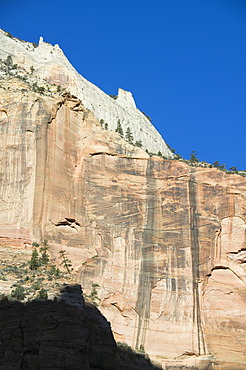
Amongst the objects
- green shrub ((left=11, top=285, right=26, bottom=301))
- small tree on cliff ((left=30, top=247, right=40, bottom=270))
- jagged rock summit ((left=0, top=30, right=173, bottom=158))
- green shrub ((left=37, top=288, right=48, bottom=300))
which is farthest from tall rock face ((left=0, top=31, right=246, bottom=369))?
green shrub ((left=37, top=288, right=48, bottom=300))

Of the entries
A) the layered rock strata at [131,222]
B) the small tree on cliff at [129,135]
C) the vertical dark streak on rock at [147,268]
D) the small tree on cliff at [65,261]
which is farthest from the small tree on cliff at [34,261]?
the small tree on cliff at [129,135]

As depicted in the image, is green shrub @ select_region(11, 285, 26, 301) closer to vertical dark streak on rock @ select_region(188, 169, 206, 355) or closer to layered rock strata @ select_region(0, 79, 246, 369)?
layered rock strata @ select_region(0, 79, 246, 369)

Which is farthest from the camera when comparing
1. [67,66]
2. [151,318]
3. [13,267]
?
[67,66]

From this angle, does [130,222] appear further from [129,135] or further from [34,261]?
[129,135]

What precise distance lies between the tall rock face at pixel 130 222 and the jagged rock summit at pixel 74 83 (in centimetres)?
1083

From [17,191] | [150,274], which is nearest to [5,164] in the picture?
[17,191]

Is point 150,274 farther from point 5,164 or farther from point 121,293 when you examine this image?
point 5,164

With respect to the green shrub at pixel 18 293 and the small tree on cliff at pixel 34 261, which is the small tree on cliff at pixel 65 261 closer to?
the small tree on cliff at pixel 34 261

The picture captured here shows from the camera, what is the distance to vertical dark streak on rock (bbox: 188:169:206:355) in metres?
61.3

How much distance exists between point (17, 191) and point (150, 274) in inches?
581

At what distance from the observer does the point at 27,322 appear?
132ft

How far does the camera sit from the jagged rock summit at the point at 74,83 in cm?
7612

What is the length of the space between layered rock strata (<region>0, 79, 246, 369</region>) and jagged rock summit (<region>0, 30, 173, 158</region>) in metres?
11.3

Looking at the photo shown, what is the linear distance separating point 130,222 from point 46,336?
25.7 meters
